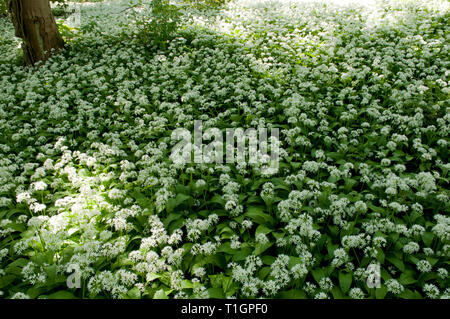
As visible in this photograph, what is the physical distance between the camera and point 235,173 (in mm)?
4711

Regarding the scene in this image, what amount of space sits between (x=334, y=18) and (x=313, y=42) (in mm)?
2703

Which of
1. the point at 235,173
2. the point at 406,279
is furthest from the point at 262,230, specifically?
the point at 406,279

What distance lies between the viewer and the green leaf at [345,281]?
3018 millimetres

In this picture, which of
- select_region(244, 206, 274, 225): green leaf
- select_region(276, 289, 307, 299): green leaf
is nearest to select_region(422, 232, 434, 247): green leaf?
select_region(276, 289, 307, 299): green leaf

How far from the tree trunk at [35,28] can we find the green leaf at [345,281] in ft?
Result: 33.8

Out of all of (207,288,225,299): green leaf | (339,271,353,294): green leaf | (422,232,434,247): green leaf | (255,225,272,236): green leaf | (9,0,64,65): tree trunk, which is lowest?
(207,288,225,299): green leaf

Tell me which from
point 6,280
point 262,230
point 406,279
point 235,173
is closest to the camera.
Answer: point 406,279

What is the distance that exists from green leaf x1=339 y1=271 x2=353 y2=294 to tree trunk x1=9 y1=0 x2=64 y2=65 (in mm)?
10307

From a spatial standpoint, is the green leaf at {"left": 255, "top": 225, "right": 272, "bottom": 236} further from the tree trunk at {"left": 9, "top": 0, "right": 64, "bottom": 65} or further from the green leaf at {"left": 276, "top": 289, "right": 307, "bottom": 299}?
the tree trunk at {"left": 9, "top": 0, "right": 64, "bottom": 65}

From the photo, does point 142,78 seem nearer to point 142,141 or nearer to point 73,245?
point 142,141

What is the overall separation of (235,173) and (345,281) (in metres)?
2.19

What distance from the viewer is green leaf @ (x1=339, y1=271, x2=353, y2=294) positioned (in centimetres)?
302

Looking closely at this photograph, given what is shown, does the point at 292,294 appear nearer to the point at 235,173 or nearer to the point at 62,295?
the point at 235,173
